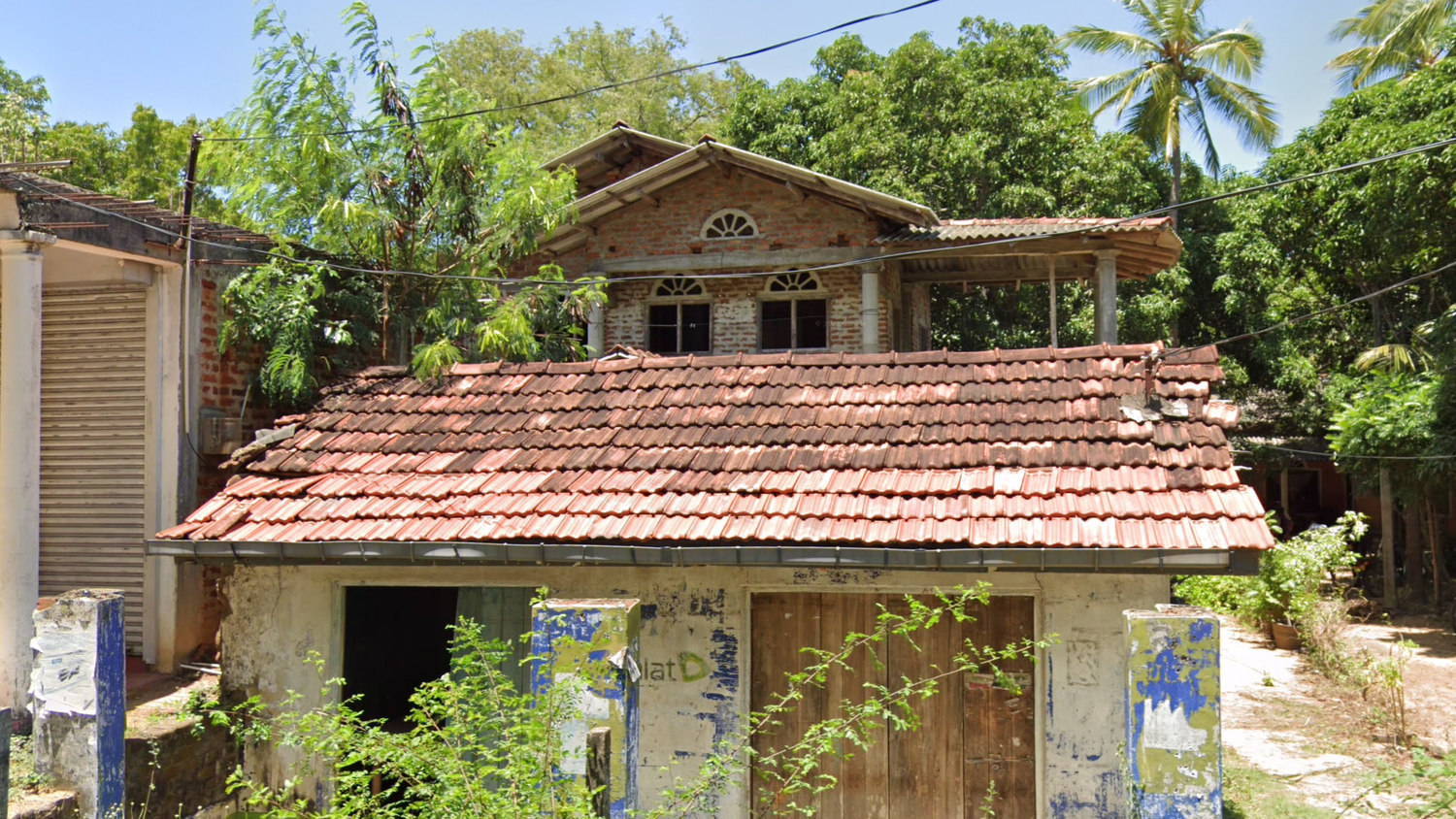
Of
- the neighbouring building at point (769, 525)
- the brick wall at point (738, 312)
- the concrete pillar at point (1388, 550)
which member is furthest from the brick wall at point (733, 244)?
the concrete pillar at point (1388, 550)

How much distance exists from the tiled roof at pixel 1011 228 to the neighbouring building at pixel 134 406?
882 centimetres

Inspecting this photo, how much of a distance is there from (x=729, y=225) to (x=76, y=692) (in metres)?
11.9

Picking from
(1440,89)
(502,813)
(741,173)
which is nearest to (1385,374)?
(1440,89)

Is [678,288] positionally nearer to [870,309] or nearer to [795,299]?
[795,299]

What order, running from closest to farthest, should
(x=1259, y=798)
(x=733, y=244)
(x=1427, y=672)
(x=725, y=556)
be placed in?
1. (x=725, y=556)
2. (x=1259, y=798)
3. (x=1427, y=672)
4. (x=733, y=244)

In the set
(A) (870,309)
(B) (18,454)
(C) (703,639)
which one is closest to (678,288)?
(A) (870,309)

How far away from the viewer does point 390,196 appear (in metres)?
11.5

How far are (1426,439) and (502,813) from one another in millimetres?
16265

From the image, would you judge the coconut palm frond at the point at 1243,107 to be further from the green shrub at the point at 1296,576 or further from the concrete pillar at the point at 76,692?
the concrete pillar at the point at 76,692

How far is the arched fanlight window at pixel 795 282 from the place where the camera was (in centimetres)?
1656

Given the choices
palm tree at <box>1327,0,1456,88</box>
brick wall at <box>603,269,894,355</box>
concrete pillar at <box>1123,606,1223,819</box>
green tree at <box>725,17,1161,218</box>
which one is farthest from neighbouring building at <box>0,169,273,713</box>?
palm tree at <box>1327,0,1456,88</box>

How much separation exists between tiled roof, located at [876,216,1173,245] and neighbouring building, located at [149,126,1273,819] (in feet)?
21.4

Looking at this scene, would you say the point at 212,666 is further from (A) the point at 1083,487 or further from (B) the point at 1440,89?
(B) the point at 1440,89

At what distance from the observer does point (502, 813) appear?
4.21 m
